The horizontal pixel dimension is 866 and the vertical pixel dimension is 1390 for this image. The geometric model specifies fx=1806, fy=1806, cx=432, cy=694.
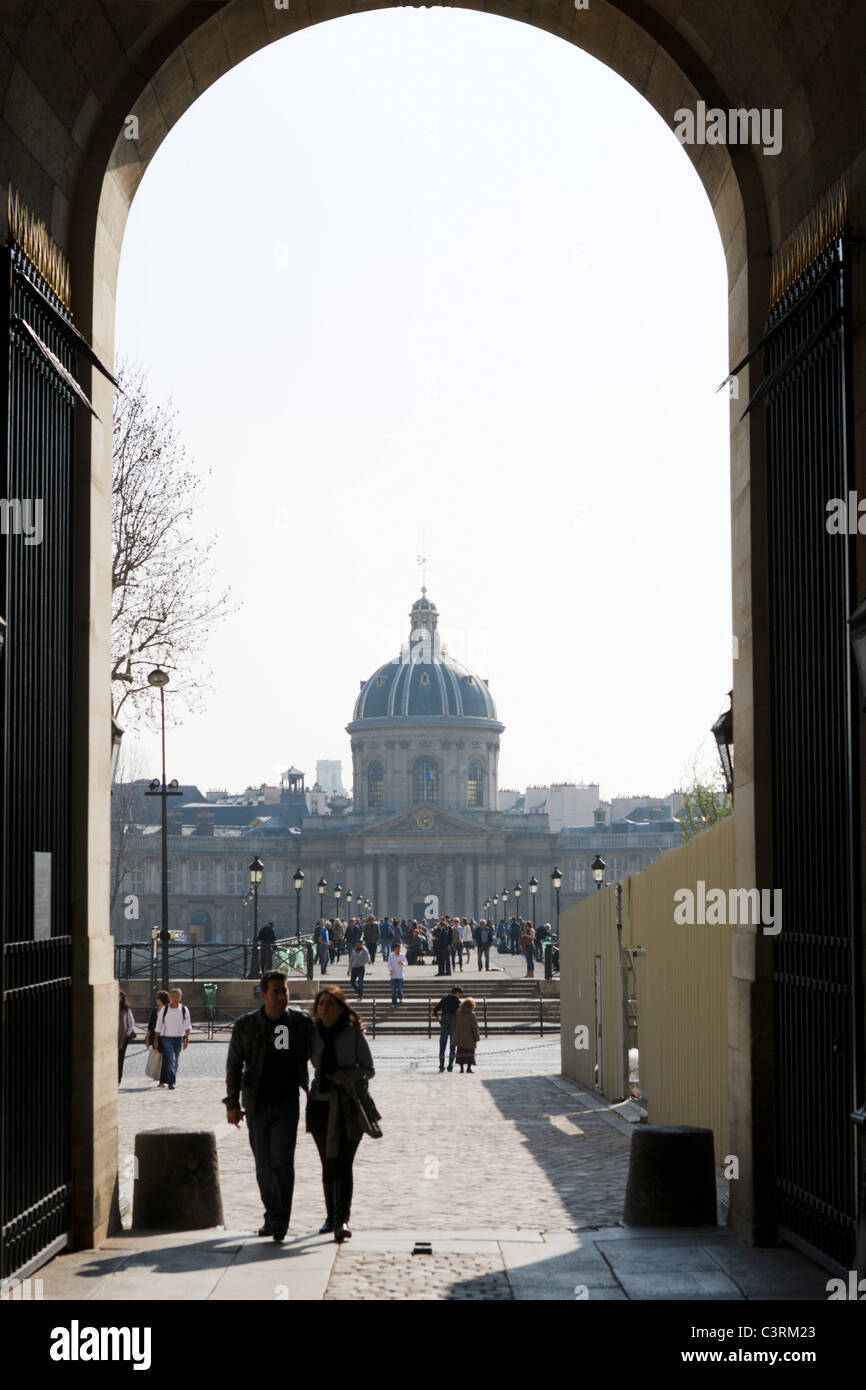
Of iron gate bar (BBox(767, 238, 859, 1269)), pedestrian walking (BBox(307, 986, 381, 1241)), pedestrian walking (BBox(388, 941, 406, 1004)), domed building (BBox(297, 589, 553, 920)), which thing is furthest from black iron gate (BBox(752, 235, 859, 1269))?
domed building (BBox(297, 589, 553, 920))

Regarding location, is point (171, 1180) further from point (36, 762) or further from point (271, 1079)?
point (36, 762)

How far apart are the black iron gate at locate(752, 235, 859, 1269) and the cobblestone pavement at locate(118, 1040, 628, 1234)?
2645 mm

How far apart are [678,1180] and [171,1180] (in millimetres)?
3099

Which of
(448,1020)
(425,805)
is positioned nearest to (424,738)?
(425,805)

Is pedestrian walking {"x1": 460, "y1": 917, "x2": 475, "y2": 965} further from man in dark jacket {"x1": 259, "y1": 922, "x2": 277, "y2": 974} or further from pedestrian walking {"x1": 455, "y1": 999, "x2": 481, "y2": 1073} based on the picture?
pedestrian walking {"x1": 455, "y1": 999, "x2": 481, "y2": 1073}

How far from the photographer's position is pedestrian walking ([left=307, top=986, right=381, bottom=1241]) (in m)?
10.8

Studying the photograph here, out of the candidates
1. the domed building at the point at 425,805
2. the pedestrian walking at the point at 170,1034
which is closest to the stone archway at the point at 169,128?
the pedestrian walking at the point at 170,1034

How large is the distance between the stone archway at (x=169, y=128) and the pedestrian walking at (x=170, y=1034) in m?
13.6

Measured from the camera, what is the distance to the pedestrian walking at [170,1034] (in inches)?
953

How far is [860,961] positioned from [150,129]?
6713 mm
